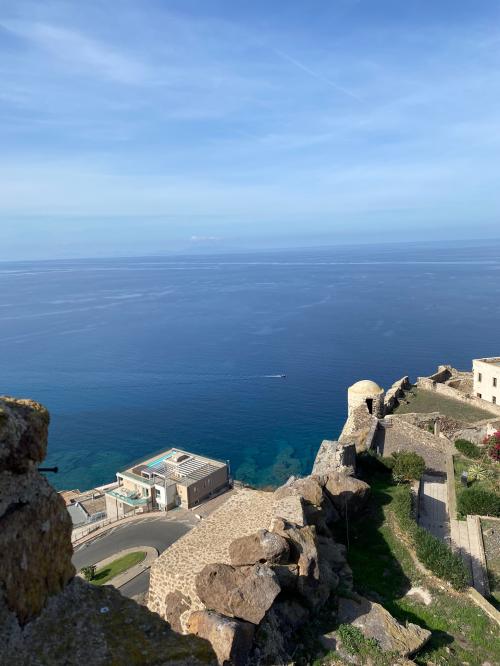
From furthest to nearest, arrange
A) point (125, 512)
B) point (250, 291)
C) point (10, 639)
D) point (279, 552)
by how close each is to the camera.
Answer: point (250, 291), point (125, 512), point (279, 552), point (10, 639)

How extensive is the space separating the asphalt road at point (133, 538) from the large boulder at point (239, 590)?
22.3 m

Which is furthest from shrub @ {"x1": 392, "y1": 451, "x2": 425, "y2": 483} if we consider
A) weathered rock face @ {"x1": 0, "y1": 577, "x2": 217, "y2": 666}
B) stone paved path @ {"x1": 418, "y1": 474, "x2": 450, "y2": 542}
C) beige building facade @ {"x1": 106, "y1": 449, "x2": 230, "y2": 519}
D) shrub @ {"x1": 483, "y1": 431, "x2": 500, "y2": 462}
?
beige building facade @ {"x1": 106, "y1": 449, "x2": 230, "y2": 519}

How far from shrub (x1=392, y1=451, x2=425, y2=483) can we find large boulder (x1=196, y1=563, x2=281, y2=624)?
14666 mm

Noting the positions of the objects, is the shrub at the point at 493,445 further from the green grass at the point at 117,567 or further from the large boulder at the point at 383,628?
the green grass at the point at 117,567

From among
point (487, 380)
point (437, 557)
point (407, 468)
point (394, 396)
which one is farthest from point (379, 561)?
point (487, 380)

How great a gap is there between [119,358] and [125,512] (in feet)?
→ 194

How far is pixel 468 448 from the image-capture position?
94.1 ft

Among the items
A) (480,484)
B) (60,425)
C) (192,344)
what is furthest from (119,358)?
(480,484)

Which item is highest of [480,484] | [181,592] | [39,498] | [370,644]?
[39,498]

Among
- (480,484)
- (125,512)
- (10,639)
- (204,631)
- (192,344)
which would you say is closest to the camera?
(10,639)

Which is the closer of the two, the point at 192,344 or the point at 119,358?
the point at 119,358

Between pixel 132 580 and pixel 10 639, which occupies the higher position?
pixel 10 639

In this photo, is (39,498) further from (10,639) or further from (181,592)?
(181,592)

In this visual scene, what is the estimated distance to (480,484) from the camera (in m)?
24.9
